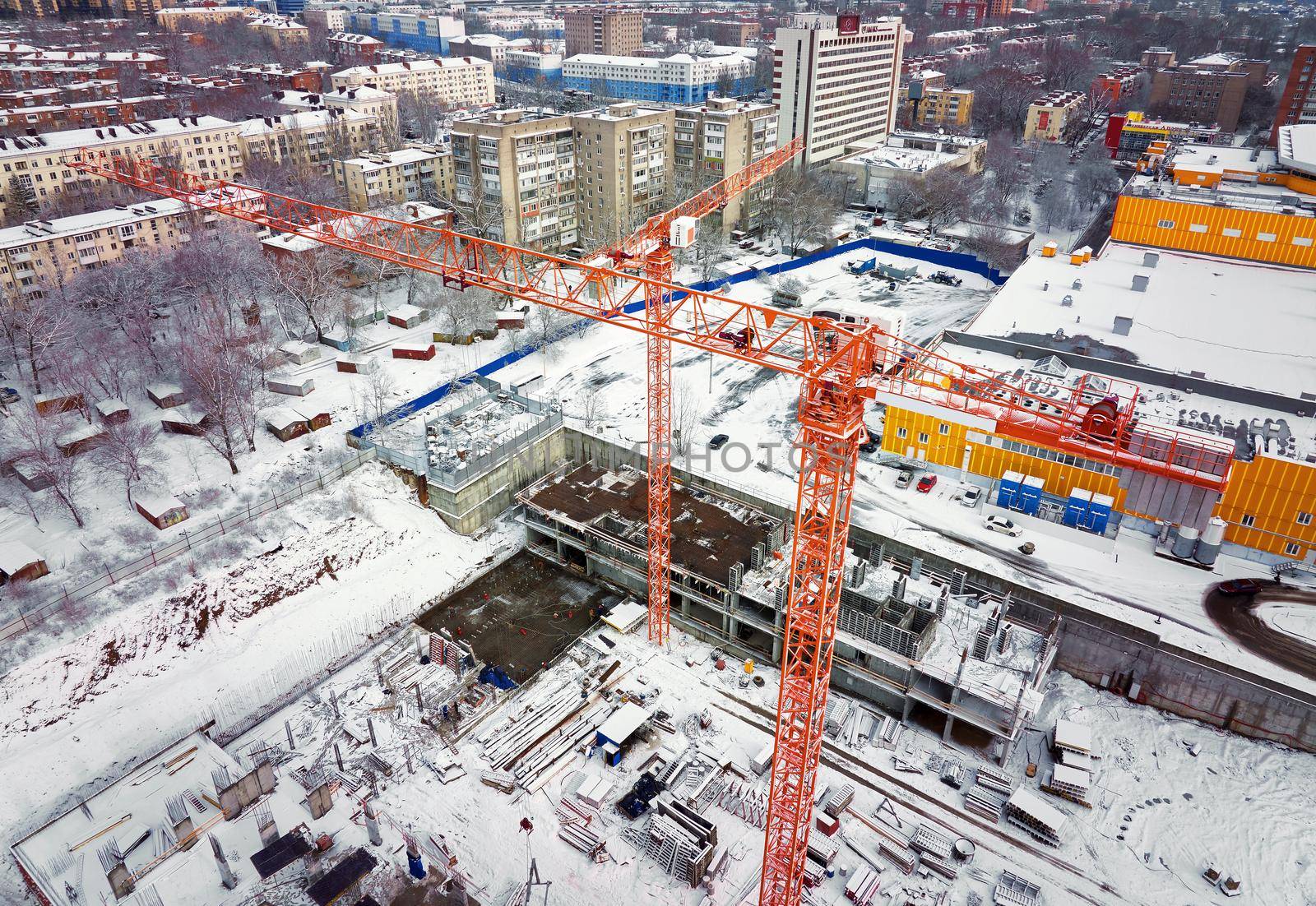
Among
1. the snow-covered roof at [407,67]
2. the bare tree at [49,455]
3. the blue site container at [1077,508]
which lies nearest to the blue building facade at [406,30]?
the snow-covered roof at [407,67]

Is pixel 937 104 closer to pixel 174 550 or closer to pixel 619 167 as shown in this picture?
pixel 619 167

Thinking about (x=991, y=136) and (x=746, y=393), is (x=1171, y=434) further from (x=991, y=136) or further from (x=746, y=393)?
(x=991, y=136)

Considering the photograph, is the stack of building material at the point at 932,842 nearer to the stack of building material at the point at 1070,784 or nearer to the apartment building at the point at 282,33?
the stack of building material at the point at 1070,784

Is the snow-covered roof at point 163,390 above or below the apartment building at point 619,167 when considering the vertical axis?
below

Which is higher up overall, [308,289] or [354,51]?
[354,51]

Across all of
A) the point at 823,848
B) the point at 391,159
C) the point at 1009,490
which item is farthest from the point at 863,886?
the point at 391,159

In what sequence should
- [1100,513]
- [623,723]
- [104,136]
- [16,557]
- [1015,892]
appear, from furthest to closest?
1. [104,136]
2. [1100,513]
3. [16,557]
4. [623,723]
5. [1015,892]
